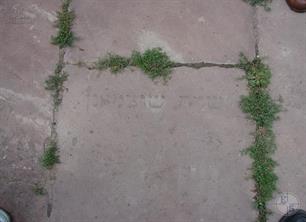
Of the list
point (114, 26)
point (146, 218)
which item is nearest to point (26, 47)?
point (114, 26)

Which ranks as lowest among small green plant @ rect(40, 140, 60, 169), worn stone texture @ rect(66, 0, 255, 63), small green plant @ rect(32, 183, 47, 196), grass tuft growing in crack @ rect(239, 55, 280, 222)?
small green plant @ rect(32, 183, 47, 196)

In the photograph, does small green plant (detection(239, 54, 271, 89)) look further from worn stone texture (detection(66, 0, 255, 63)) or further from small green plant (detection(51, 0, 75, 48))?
small green plant (detection(51, 0, 75, 48))

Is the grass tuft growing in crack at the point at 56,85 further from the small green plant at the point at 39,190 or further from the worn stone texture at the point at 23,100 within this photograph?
the small green plant at the point at 39,190

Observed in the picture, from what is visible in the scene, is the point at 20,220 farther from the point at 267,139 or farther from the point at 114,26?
the point at 267,139

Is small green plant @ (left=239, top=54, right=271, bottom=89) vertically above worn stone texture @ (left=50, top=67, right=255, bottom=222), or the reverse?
small green plant @ (left=239, top=54, right=271, bottom=89)

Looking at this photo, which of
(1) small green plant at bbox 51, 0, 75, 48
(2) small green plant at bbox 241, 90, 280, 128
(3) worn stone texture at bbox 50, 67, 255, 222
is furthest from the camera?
(1) small green plant at bbox 51, 0, 75, 48

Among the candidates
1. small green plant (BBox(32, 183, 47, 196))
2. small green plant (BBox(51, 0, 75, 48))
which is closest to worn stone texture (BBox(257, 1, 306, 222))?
small green plant (BBox(51, 0, 75, 48))

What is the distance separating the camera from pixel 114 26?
10.6ft

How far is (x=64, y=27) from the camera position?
3.21 metres

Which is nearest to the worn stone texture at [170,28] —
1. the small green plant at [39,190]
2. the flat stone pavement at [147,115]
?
the flat stone pavement at [147,115]

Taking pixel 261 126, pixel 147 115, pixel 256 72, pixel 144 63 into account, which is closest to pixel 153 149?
pixel 147 115

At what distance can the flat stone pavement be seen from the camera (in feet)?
9.53

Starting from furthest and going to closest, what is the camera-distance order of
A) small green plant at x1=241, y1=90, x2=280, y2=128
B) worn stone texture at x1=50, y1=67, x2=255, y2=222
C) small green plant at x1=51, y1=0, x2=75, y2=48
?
small green plant at x1=51, y1=0, x2=75, y2=48
small green plant at x1=241, y1=90, x2=280, y2=128
worn stone texture at x1=50, y1=67, x2=255, y2=222

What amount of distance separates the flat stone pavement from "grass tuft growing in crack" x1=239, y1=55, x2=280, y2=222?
0.05 metres
